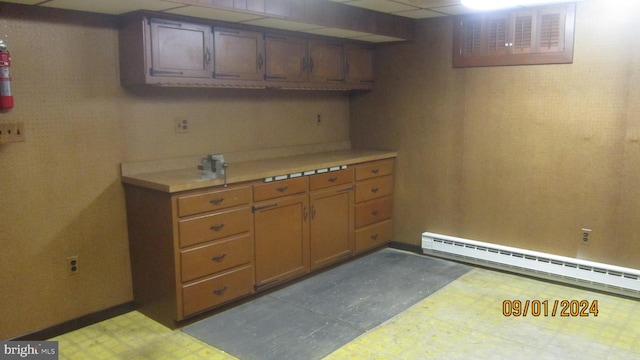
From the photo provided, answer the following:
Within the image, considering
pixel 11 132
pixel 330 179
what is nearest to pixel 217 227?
pixel 330 179

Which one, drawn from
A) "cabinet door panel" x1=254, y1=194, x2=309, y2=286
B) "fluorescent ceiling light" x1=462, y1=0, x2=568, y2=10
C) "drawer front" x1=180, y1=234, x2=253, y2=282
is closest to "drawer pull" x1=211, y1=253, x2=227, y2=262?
"drawer front" x1=180, y1=234, x2=253, y2=282

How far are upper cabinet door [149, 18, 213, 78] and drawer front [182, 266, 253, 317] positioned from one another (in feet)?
4.45

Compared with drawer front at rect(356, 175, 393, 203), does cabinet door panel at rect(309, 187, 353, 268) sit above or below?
below

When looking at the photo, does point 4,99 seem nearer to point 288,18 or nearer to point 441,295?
point 288,18

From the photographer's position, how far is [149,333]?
10.6ft

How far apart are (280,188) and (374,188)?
123cm

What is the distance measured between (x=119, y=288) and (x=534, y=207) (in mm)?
3187

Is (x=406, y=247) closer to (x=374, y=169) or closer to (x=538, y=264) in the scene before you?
(x=374, y=169)

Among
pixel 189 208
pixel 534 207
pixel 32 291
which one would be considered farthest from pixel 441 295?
pixel 32 291

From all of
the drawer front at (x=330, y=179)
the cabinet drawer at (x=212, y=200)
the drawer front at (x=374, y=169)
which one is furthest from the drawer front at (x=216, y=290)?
the drawer front at (x=374, y=169)

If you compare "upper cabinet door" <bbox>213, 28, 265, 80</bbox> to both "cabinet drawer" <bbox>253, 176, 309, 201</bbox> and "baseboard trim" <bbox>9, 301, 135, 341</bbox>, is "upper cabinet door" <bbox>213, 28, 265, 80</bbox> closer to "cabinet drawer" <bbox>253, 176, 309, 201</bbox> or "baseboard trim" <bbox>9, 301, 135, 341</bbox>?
"cabinet drawer" <bbox>253, 176, 309, 201</bbox>

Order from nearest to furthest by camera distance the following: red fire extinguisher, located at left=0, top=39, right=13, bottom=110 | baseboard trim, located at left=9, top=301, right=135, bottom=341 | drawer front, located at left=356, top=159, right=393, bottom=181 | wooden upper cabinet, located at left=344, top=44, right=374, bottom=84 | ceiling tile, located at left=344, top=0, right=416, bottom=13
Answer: red fire extinguisher, located at left=0, top=39, right=13, bottom=110 < baseboard trim, located at left=9, top=301, right=135, bottom=341 < ceiling tile, located at left=344, top=0, right=416, bottom=13 < drawer front, located at left=356, top=159, right=393, bottom=181 < wooden upper cabinet, located at left=344, top=44, right=374, bottom=84

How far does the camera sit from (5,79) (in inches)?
110

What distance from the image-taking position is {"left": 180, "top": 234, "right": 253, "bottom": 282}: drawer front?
322 cm
